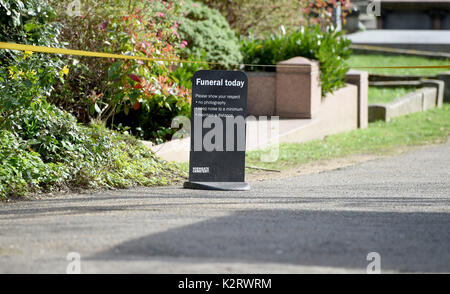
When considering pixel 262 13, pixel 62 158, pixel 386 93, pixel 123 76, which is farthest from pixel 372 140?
pixel 62 158

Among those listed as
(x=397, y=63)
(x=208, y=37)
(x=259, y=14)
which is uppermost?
(x=259, y=14)

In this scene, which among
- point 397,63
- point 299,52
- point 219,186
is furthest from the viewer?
point 397,63

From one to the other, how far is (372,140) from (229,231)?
8983 mm

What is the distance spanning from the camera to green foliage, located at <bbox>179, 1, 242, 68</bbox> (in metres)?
13.2

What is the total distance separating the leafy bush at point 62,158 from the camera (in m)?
7.40

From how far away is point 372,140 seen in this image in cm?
1401

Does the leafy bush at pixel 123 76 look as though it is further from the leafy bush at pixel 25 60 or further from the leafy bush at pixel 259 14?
the leafy bush at pixel 259 14

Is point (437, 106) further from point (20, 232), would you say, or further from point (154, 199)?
point (20, 232)

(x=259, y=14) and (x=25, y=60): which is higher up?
(x=259, y=14)

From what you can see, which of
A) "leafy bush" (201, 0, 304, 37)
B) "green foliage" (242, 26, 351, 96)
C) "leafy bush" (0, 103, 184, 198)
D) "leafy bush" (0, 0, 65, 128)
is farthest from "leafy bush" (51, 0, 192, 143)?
"leafy bush" (201, 0, 304, 37)

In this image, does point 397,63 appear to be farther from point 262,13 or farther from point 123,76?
point 123,76

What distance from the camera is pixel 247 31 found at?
16406mm
